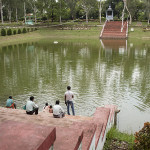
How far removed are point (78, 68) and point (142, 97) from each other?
732 centimetres

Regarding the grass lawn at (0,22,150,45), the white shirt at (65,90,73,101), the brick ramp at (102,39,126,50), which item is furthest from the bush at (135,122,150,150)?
the grass lawn at (0,22,150,45)

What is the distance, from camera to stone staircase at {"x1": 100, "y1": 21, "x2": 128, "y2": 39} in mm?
40938

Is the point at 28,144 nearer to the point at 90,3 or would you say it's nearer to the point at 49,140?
the point at 49,140

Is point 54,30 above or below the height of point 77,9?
below

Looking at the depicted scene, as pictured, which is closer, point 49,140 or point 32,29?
point 49,140

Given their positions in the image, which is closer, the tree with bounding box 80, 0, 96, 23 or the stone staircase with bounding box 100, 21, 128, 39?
the stone staircase with bounding box 100, 21, 128, 39

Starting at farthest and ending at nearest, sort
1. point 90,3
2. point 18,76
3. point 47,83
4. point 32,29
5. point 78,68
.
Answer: point 90,3
point 32,29
point 78,68
point 18,76
point 47,83

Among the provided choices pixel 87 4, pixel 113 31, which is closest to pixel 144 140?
pixel 113 31

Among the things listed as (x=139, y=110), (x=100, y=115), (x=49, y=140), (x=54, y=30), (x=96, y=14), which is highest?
(x=96, y=14)

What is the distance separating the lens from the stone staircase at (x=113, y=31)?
4094 centimetres

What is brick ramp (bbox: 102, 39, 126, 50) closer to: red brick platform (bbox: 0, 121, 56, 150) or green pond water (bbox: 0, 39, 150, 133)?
green pond water (bbox: 0, 39, 150, 133)

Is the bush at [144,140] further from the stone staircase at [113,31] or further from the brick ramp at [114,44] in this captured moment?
the stone staircase at [113,31]

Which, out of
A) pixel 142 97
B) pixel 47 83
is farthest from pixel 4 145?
pixel 47 83

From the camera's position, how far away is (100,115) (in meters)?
6.17
